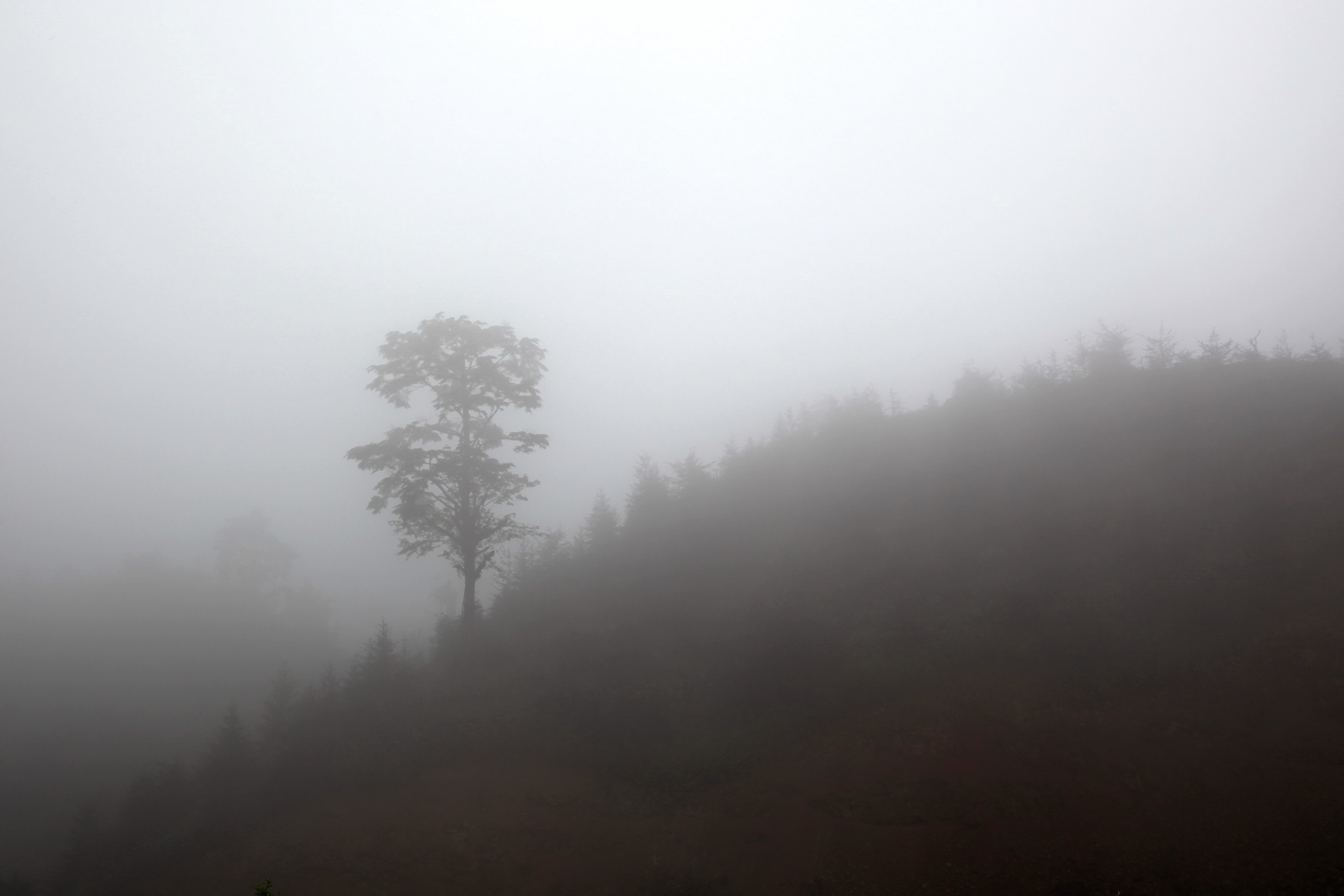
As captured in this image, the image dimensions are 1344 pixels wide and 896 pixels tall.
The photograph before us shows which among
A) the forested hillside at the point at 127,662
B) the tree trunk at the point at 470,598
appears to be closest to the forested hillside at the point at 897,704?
the tree trunk at the point at 470,598

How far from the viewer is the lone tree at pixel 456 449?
20078 mm

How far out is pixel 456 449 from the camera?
20969 mm

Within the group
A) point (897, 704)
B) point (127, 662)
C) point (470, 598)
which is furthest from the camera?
point (127, 662)

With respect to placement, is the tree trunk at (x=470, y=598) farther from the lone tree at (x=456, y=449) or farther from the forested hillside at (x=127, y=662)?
the forested hillside at (x=127, y=662)

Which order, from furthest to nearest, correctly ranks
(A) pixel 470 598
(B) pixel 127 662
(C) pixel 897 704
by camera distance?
(B) pixel 127 662 → (A) pixel 470 598 → (C) pixel 897 704

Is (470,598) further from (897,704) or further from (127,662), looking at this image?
(127,662)

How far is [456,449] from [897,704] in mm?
15572

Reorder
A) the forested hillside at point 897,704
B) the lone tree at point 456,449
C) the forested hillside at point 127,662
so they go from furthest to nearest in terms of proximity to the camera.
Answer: the forested hillside at point 127,662 → the lone tree at point 456,449 → the forested hillside at point 897,704

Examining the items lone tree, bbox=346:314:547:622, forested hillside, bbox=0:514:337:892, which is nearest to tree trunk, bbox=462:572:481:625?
lone tree, bbox=346:314:547:622

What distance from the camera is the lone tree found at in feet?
65.9

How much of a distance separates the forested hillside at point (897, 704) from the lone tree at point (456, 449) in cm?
300

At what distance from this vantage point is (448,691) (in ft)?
56.7

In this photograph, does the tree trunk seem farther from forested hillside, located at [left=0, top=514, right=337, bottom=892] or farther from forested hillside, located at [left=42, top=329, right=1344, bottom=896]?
forested hillside, located at [left=0, top=514, right=337, bottom=892]

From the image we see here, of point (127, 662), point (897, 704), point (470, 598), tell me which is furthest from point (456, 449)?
point (127, 662)
